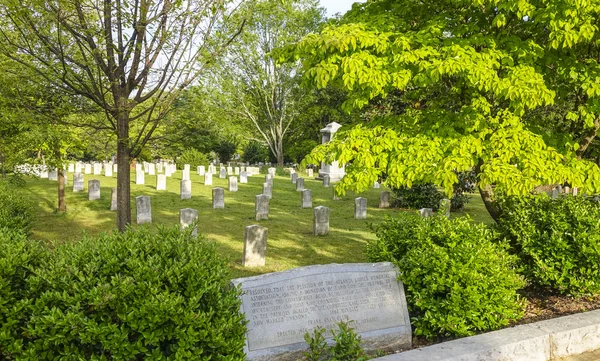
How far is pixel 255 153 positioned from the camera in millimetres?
50188

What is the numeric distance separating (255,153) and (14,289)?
4715cm

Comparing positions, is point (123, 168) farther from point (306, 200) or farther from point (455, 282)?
point (306, 200)

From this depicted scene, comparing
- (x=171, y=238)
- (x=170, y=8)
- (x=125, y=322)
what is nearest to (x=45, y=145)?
(x=170, y=8)

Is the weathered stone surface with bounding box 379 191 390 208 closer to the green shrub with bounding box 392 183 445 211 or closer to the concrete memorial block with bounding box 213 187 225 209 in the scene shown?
the green shrub with bounding box 392 183 445 211

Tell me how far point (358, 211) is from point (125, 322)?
431 inches

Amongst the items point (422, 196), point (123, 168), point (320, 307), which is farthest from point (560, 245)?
point (422, 196)

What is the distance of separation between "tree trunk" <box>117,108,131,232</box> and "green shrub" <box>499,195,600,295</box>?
6.18 meters

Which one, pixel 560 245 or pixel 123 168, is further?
pixel 123 168

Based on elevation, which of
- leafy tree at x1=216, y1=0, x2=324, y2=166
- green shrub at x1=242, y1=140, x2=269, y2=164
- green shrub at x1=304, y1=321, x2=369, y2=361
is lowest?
green shrub at x1=304, y1=321, x2=369, y2=361

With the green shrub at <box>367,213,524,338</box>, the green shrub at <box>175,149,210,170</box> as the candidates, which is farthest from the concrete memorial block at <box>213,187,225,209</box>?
the green shrub at <box>175,149,210,170</box>

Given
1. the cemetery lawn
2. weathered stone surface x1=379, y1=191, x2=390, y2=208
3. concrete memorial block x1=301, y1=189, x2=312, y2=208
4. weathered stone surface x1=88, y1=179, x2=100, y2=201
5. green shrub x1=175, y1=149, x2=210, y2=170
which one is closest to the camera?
the cemetery lawn

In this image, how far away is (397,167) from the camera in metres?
5.04

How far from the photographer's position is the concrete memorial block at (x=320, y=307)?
150 inches

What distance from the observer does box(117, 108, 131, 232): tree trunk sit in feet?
23.8
